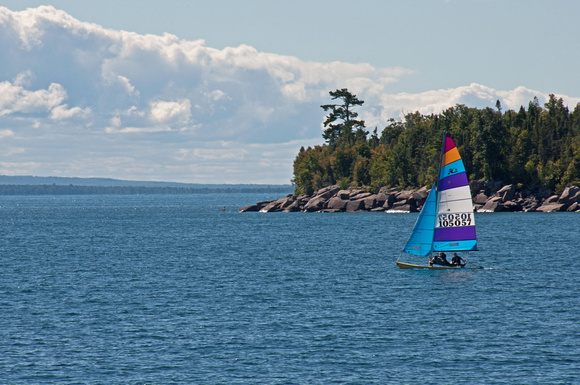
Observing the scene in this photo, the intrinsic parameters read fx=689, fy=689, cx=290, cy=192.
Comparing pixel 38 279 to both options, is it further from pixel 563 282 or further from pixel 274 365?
pixel 563 282

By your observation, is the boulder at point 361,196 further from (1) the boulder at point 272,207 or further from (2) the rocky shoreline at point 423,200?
(1) the boulder at point 272,207

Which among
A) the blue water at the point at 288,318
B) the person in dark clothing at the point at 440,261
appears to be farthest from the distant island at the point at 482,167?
the person in dark clothing at the point at 440,261

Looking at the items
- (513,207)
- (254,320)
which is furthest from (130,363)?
(513,207)

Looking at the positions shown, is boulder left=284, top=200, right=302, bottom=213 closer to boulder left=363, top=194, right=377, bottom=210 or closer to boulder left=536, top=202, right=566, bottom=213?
boulder left=363, top=194, right=377, bottom=210

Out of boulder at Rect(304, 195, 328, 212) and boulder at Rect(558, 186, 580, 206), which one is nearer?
boulder at Rect(558, 186, 580, 206)

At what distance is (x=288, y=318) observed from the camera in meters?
42.5

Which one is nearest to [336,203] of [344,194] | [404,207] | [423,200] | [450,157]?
[344,194]

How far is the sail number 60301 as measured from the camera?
60062mm

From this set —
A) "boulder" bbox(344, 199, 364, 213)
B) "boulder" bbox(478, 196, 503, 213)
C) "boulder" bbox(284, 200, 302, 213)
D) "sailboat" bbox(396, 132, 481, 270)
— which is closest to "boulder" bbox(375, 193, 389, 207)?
"boulder" bbox(344, 199, 364, 213)

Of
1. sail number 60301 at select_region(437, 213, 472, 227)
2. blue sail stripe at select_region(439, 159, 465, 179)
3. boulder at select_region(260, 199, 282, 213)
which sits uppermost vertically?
blue sail stripe at select_region(439, 159, 465, 179)

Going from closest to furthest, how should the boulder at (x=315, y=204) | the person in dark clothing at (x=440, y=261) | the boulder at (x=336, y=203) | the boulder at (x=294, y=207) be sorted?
the person in dark clothing at (x=440, y=261), the boulder at (x=336, y=203), the boulder at (x=315, y=204), the boulder at (x=294, y=207)

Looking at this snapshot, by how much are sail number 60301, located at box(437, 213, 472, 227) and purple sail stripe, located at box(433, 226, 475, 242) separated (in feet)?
1.16

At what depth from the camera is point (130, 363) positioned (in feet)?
108

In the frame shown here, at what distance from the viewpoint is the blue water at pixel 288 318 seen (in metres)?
31.7
